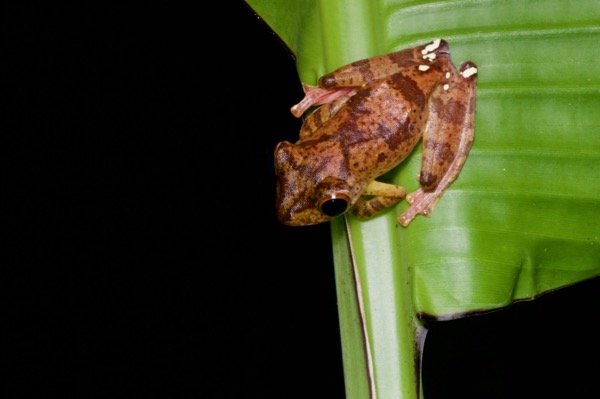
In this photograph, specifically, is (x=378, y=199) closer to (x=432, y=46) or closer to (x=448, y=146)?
(x=448, y=146)

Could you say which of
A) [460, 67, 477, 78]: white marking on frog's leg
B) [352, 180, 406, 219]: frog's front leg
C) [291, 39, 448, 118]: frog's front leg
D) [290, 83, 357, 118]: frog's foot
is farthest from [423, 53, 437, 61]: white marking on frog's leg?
[352, 180, 406, 219]: frog's front leg

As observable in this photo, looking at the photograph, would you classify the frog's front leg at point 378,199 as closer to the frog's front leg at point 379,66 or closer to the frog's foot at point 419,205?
the frog's foot at point 419,205

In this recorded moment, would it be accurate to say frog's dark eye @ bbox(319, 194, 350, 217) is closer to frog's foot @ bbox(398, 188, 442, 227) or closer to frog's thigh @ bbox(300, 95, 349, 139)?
frog's foot @ bbox(398, 188, 442, 227)

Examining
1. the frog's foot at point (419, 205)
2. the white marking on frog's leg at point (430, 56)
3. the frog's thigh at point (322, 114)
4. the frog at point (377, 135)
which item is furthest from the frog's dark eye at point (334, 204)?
the white marking on frog's leg at point (430, 56)

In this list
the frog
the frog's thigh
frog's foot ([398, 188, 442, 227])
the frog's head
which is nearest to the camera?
frog's foot ([398, 188, 442, 227])

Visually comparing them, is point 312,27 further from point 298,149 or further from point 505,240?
point 505,240

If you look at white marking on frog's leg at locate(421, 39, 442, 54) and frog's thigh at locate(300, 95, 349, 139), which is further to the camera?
frog's thigh at locate(300, 95, 349, 139)

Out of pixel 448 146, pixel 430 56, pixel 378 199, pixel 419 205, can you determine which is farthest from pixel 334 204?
pixel 430 56
